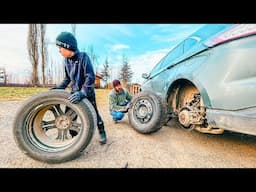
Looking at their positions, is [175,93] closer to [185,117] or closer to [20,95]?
[185,117]

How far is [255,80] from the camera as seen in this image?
153cm

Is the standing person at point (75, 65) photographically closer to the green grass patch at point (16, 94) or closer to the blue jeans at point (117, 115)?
the blue jeans at point (117, 115)

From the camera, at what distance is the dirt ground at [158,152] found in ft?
6.15

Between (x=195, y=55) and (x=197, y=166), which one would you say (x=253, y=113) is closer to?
(x=197, y=166)

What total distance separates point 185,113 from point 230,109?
63 cm

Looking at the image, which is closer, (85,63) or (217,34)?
(217,34)

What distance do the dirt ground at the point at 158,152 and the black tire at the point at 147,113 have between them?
0.54 ft

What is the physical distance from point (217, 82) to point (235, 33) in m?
0.48

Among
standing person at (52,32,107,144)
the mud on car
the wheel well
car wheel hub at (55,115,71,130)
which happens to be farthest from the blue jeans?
car wheel hub at (55,115,71,130)

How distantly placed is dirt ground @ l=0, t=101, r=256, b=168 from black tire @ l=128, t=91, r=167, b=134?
0.16 meters

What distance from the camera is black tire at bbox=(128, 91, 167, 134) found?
2.62m

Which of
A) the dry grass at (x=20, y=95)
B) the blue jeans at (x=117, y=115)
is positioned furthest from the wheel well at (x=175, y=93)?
the dry grass at (x=20, y=95)

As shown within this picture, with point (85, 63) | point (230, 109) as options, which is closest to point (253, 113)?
point (230, 109)

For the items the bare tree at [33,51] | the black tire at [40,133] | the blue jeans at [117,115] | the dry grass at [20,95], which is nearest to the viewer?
the black tire at [40,133]
